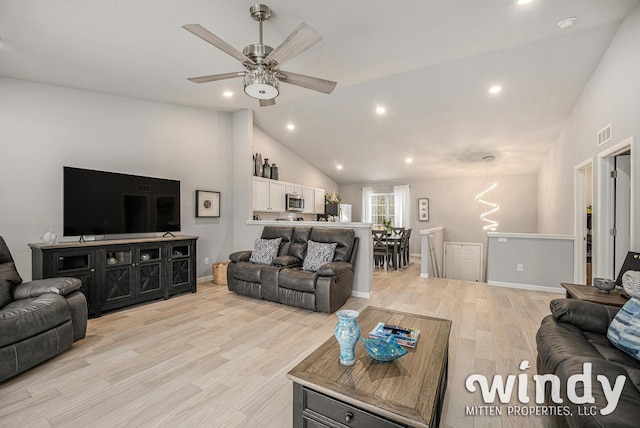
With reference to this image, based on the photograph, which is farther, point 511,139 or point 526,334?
point 511,139

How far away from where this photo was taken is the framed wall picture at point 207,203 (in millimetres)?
5016

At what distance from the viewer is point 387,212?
9.17m

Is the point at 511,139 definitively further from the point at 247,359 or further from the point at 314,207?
the point at 247,359

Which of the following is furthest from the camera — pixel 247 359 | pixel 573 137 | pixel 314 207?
pixel 314 207

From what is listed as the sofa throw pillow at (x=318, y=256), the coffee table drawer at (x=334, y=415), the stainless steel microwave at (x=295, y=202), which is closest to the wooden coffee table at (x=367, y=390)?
the coffee table drawer at (x=334, y=415)

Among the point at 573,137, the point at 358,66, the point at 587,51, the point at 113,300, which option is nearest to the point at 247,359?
the point at 113,300

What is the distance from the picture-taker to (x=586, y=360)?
145 cm

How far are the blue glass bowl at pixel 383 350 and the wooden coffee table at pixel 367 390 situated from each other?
5 centimetres

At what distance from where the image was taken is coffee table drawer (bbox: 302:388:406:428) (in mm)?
1214

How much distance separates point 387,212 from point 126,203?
720cm

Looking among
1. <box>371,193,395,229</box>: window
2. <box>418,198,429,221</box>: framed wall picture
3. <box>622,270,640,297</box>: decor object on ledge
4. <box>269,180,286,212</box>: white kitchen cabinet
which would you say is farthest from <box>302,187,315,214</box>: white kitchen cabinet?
<box>622,270,640,297</box>: decor object on ledge

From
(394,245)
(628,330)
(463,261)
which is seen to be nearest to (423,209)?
(463,261)

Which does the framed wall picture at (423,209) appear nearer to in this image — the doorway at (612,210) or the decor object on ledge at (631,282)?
the doorway at (612,210)

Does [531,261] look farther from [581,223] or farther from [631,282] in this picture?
[631,282]
